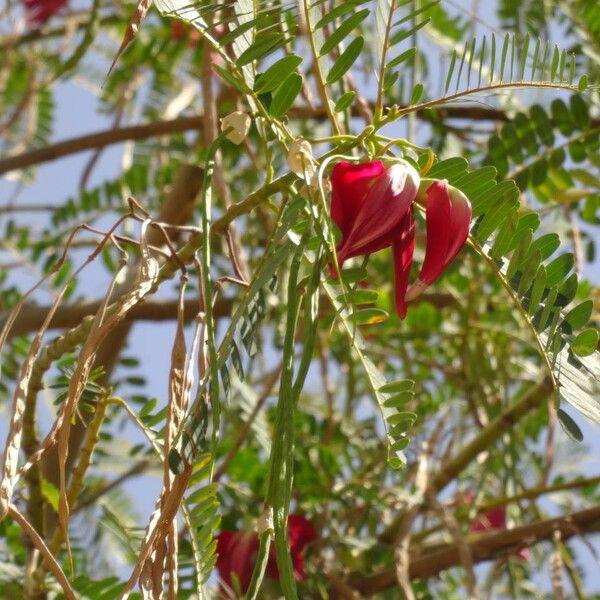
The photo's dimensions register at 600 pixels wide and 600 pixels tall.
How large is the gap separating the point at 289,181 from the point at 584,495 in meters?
0.84

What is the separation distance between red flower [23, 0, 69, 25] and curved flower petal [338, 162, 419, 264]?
1.45 metres

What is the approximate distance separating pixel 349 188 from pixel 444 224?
4 centimetres

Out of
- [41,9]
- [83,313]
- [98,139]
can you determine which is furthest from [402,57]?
[41,9]


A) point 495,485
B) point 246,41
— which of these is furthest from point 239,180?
point 246,41

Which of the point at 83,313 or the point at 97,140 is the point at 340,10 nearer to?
the point at 83,313

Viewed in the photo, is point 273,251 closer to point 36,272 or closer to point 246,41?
point 246,41

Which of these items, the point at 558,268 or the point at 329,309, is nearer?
the point at 558,268

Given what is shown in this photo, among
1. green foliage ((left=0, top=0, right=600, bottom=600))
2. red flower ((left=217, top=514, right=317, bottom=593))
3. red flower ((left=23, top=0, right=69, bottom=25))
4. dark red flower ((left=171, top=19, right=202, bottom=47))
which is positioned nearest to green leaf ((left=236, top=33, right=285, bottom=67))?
green foliage ((left=0, top=0, right=600, bottom=600))

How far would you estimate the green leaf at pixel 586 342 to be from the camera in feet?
1.63

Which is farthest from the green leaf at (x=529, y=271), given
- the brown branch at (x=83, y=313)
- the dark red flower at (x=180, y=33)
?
the dark red flower at (x=180, y=33)

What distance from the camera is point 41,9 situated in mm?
1830

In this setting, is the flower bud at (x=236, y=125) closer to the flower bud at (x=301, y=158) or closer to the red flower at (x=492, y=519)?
the flower bud at (x=301, y=158)

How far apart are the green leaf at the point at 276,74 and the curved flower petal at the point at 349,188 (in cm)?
5

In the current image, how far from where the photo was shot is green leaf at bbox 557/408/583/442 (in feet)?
1.57
